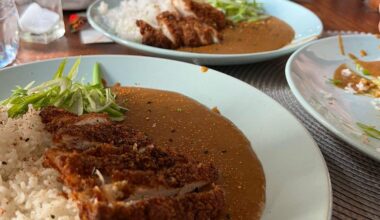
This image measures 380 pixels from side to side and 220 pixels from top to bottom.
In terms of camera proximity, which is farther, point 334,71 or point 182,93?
point 334,71

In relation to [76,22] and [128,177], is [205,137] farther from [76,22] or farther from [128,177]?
[76,22]

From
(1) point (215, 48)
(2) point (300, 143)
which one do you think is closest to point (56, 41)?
(1) point (215, 48)

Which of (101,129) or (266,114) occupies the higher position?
(101,129)

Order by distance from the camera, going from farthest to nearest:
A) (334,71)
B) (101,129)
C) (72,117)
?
(334,71)
(72,117)
(101,129)

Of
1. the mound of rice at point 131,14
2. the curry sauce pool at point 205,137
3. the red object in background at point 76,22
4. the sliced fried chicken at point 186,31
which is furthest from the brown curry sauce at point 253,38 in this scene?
the red object in background at point 76,22

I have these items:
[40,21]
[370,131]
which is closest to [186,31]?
[40,21]

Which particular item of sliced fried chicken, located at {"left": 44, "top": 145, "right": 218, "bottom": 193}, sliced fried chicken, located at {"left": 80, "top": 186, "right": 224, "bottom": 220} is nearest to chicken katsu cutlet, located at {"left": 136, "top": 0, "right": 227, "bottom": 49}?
sliced fried chicken, located at {"left": 44, "top": 145, "right": 218, "bottom": 193}

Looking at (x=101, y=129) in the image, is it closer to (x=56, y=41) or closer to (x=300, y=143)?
(x=300, y=143)
